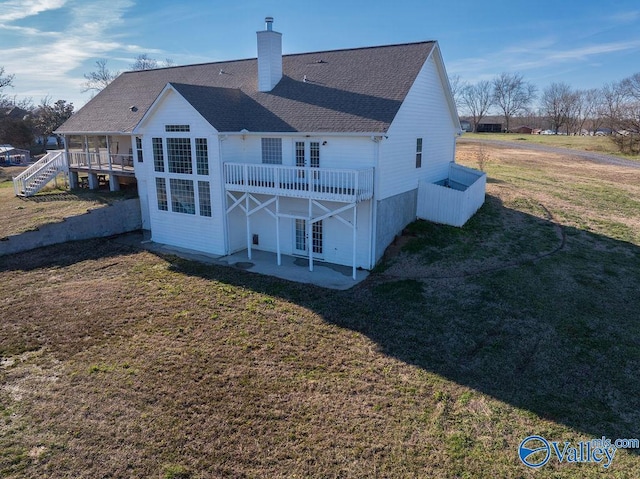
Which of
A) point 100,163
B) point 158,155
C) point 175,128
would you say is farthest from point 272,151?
point 100,163

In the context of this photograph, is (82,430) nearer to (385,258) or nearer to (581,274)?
(385,258)

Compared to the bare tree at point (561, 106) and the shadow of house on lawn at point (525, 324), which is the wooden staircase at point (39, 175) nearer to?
the shadow of house on lawn at point (525, 324)

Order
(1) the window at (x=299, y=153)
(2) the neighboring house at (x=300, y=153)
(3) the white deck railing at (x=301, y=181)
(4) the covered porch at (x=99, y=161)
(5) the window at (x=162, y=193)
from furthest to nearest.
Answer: (4) the covered porch at (x=99, y=161)
(5) the window at (x=162, y=193)
(1) the window at (x=299, y=153)
(2) the neighboring house at (x=300, y=153)
(3) the white deck railing at (x=301, y=181)

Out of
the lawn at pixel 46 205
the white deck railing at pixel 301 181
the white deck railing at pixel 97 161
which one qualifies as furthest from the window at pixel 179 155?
the white deck railing at pixel 97 161

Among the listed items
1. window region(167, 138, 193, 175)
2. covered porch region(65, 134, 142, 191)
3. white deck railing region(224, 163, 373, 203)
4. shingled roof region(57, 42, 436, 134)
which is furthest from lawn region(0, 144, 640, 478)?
covered porch region(65, 134, 142, 191)

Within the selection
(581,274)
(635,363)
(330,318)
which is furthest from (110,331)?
(581,274)

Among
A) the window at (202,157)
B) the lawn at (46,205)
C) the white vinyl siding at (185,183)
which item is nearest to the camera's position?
the white vinyl siding at (185,183)
